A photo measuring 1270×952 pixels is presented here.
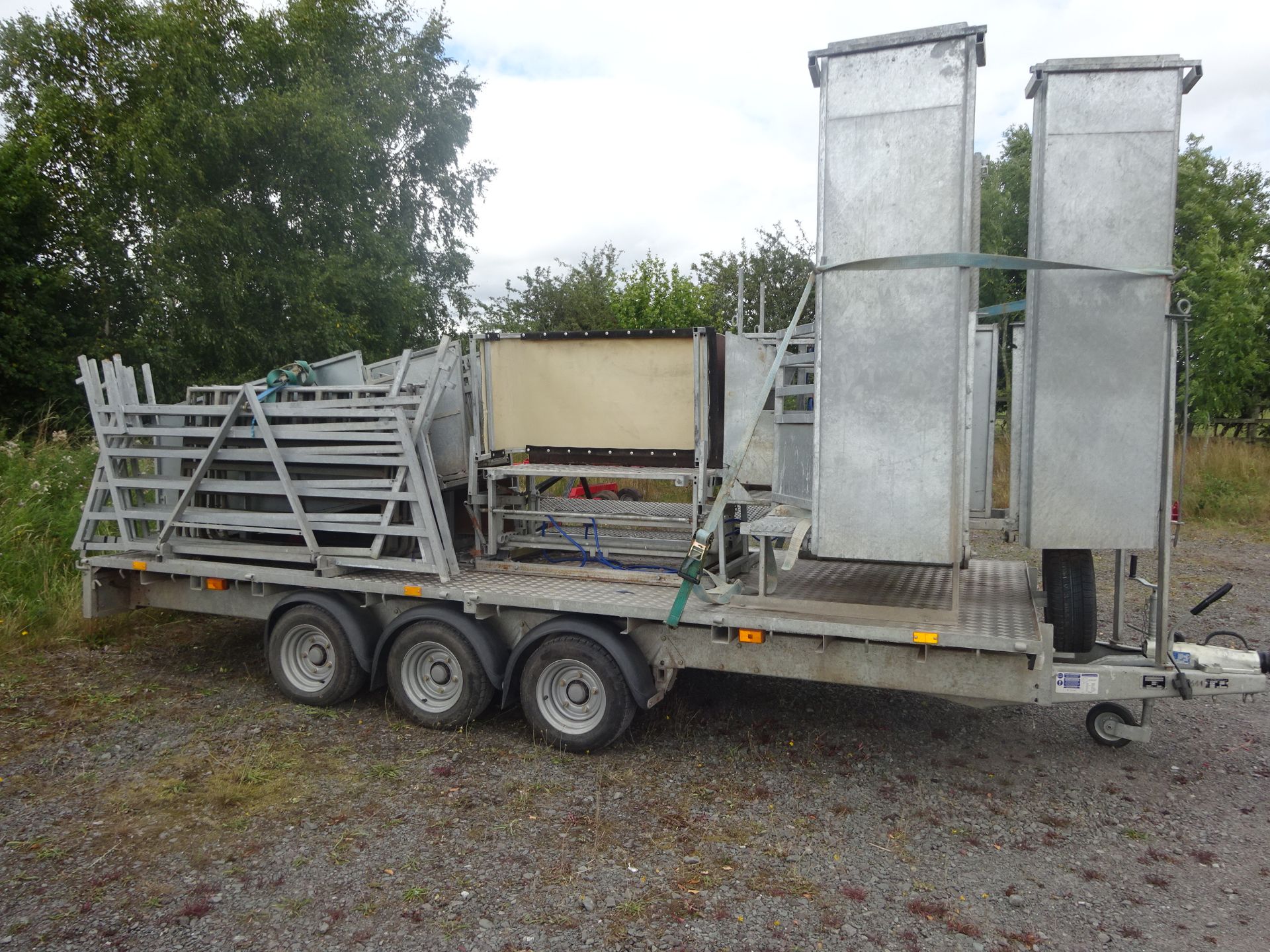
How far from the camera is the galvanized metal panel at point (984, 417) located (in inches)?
220

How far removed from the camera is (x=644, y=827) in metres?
4.32

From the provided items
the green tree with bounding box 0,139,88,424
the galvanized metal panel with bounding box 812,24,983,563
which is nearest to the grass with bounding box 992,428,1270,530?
the galvanized metal panel with bounding box 812,24,983,563

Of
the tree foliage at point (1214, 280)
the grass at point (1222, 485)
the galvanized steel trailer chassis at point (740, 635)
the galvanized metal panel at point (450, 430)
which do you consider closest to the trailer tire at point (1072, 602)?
the galvanized steel trailer chassis at point (740, 635)

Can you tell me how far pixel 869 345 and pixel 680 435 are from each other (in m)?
1.72

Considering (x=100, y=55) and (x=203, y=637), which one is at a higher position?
(x=100, y=55)

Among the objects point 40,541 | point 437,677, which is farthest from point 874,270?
point 40,541

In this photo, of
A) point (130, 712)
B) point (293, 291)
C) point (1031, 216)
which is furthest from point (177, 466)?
point (293, 291)

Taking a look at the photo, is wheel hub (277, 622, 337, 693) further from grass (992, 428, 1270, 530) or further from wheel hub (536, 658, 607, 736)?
grass (992, 428, 1270, 530)

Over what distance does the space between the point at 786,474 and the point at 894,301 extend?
1156 mm

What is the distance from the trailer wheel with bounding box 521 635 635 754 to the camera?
500 centimetres

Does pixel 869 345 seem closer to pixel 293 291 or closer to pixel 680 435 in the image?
pixel 680 435

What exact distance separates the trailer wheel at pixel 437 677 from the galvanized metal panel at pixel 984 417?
3.25 metres

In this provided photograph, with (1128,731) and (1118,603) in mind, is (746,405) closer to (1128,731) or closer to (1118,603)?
(1118,603)

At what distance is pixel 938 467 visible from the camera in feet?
13.6
